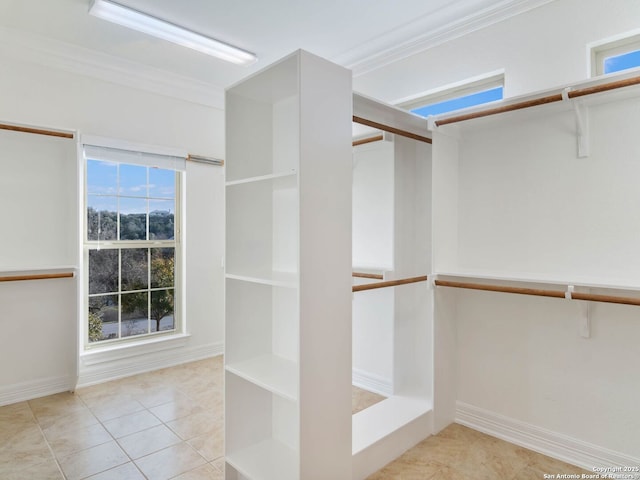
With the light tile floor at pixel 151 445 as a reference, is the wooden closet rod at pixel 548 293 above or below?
above

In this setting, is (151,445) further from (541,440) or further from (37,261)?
(541,440)

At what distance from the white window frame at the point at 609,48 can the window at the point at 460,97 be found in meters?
0.54

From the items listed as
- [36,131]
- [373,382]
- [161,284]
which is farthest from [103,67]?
[373,382]

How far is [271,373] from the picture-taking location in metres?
1.90

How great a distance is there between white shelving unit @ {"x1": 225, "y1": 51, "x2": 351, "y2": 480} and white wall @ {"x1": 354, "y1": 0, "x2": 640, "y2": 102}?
4.43ft

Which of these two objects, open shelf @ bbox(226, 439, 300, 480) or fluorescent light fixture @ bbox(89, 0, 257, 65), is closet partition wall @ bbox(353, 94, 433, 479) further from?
fluorescent light fixture @ bbox(89, 0, 257, 65)

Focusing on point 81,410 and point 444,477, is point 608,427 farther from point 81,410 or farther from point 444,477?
point 81,410

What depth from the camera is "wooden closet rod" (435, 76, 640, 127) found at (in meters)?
1.77

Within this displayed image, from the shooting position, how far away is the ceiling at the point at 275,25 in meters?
2.60

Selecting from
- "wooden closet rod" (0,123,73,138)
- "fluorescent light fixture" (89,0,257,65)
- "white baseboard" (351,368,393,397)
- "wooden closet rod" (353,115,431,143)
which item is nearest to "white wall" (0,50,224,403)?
"wooden closet rod" (0,123,73,138)

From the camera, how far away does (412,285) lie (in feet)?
8.73

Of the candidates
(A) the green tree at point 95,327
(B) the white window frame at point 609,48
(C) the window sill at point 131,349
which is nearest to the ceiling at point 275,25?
(B) the white window frame at point 609,48

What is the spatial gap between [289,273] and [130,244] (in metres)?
2.36

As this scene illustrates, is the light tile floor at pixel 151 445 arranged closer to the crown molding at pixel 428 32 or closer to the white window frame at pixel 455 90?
the white window frame at pixel 455 90
